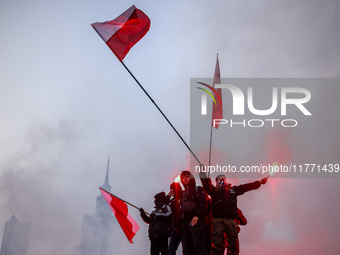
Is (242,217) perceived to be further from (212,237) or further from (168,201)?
(168,201)

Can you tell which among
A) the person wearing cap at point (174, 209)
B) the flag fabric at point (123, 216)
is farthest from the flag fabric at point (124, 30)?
the flag fabric at point (123, 216)

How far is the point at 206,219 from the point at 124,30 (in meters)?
5.93

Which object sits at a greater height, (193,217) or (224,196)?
(224,196)

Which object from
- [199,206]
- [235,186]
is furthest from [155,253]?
[235,186]

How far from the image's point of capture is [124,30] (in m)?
10.5

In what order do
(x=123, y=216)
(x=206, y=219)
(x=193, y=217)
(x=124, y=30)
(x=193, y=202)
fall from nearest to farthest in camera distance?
1. (x=193, y=217)
2. (x=193, y=202)
3. (x=206, y=219)
4. (x=124, y=30)
5. (x=123, y=216)

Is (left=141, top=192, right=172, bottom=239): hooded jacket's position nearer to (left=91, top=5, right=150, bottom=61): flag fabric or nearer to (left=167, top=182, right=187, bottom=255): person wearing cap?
(left=167, top=182, right=187, bottom=255): person wearing cap

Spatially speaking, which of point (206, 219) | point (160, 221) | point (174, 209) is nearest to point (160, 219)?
point (160, 221)

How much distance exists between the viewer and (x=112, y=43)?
10.3 meters

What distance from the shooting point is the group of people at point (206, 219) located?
304 inches

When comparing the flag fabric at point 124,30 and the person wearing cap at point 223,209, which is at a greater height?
the flag fabric at point 124,30

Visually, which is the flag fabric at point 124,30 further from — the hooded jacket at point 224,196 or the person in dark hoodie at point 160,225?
the hooded jacket at point 224,196

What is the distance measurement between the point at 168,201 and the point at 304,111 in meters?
8.80

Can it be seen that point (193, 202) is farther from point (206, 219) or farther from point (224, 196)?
point (224, 196)
